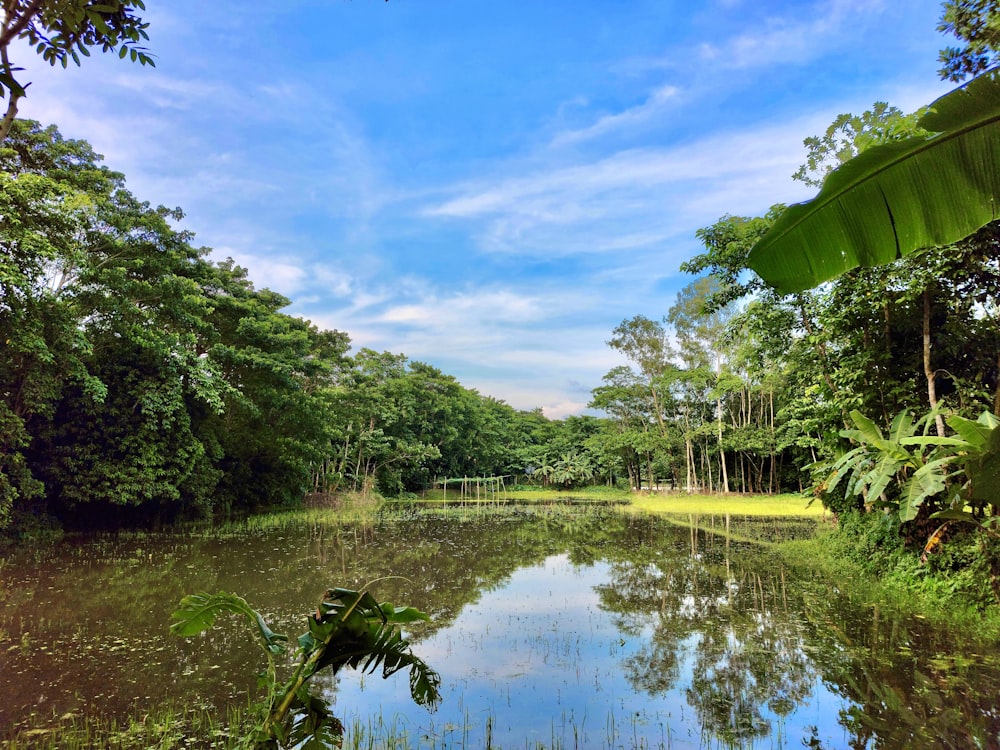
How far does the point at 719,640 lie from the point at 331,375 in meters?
17.5

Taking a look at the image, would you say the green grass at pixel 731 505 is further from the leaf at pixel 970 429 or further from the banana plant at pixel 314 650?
the banana plant at pixel 314 650

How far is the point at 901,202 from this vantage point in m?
1.62

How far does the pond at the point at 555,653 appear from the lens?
3297mm

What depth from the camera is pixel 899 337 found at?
6402 mm

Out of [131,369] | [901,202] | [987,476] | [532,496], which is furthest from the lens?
Answer: [532,496]

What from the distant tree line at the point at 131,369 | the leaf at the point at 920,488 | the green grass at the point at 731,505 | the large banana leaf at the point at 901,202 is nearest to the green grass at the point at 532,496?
the green grass at the point at 731,505

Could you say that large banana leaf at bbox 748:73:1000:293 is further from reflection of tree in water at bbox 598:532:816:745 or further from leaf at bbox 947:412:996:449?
reflection of tree in water at bbox 598:532:816:745

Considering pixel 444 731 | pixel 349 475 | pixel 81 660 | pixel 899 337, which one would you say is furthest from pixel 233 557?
pixel 349 475

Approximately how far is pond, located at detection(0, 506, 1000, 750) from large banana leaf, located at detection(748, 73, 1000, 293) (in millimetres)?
1886

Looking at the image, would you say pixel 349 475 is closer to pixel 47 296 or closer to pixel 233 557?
pixel 233 557

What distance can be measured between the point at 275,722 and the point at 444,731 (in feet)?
6.71

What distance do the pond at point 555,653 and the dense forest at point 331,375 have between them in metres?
1.27

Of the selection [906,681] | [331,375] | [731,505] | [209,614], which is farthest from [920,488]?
[331,375]

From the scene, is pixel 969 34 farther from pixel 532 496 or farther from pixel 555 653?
pixel 532 496
